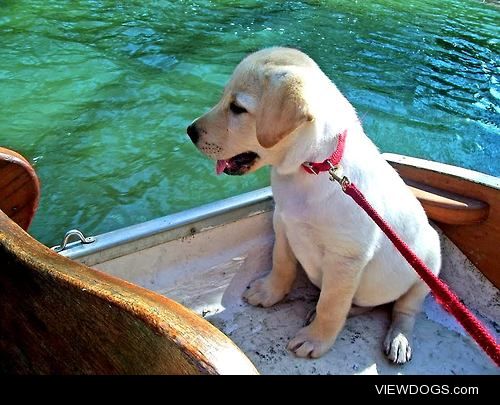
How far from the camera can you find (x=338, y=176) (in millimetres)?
2215

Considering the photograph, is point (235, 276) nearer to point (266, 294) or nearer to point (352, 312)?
point (266, 294)

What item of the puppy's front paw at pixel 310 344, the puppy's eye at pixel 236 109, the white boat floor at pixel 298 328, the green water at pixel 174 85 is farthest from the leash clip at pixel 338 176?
the green water at pixel 174 85

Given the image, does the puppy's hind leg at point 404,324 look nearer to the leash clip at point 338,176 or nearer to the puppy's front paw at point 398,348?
the puppy's front paw at point 398,348

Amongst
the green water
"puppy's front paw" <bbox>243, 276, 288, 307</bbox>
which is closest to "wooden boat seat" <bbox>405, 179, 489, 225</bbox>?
"puppy's front paw" <bbox>243, 276, 288, 307</bbox>

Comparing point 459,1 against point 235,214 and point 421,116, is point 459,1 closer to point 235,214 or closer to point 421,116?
point 421,116

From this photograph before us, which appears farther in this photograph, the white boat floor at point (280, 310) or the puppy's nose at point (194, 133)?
the white boat floor at point (280, 310)

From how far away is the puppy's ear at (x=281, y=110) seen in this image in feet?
6.82

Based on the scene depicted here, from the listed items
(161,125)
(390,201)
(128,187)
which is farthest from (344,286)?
(161,125)

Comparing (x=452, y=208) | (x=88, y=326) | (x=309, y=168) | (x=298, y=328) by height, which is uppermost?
(x=88, y=326)

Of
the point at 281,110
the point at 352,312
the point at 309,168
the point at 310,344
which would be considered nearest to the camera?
the point at 281,110

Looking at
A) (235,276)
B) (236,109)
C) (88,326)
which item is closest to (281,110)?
(236,109)

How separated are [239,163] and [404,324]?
4.02ft

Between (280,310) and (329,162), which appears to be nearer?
(329,162)

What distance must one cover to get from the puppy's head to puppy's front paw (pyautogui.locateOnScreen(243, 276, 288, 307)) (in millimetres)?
860
